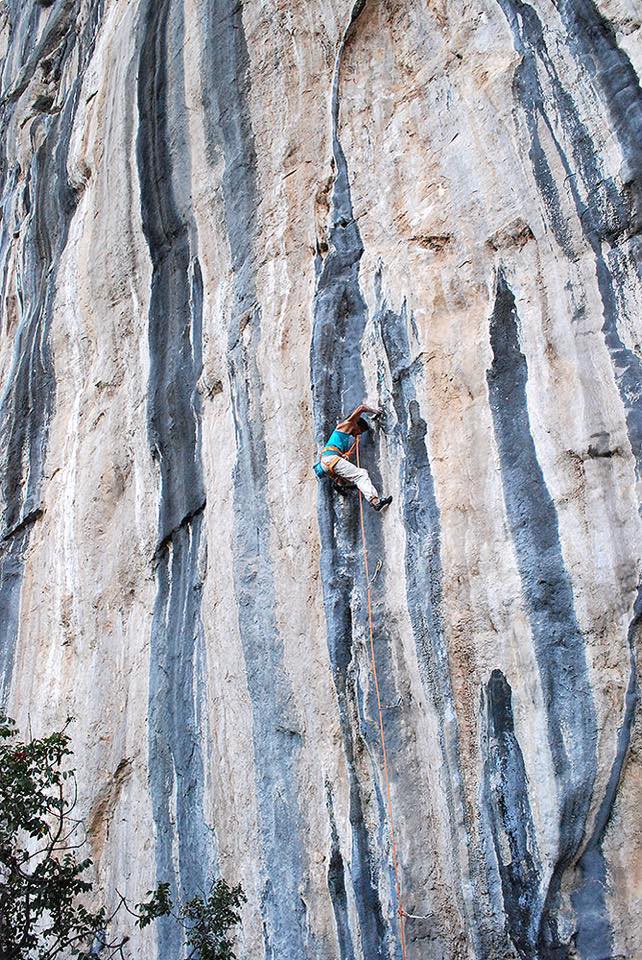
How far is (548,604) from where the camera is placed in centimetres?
557

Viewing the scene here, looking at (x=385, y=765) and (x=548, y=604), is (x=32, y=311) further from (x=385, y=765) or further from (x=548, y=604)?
(x=548, y=604)

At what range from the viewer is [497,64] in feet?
22.7

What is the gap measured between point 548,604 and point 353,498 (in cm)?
169

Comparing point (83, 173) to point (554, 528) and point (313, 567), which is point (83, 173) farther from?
point (554, 528)

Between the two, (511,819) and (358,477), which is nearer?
(511,819)

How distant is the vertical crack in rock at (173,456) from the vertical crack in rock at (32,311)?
5.27 ft

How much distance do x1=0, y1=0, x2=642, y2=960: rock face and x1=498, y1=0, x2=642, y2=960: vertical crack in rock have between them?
0.02 m

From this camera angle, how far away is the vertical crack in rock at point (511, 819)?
17.3 feet

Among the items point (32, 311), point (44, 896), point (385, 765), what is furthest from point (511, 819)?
point (32, 311)

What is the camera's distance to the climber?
254 inches

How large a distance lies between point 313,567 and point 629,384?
2.46 metres

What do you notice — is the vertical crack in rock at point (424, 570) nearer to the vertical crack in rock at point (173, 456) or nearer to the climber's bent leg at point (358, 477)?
the climber's bent leg at point (358, 477)

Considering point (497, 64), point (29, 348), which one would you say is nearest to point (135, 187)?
point (29, 348)

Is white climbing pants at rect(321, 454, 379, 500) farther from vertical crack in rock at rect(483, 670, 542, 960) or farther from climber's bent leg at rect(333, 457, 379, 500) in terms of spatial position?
vertical crack in rock at rect(483, 670, 542, 960)
